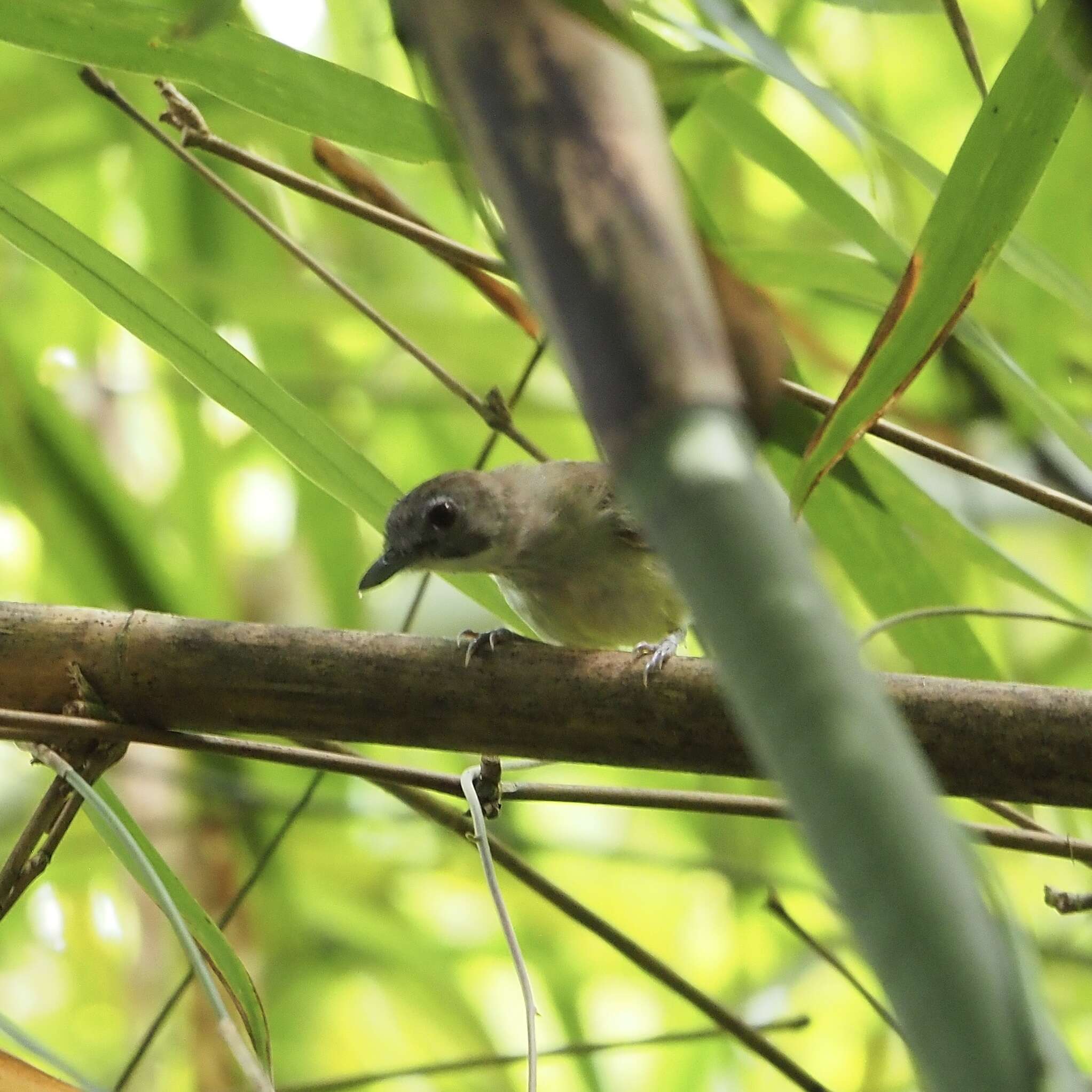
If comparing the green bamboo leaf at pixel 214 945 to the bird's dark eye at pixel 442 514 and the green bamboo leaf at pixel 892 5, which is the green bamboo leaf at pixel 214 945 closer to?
the green bamboo leaf at pixel 892 5

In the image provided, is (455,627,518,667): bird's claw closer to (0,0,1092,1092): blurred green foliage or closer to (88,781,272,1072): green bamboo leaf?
(88,781,272,1072): green bamboo leaf

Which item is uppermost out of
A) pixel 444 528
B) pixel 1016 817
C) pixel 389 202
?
pixel 444 528

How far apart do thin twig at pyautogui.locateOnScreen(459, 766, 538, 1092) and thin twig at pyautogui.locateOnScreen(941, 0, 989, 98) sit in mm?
834

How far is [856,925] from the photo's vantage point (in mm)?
421

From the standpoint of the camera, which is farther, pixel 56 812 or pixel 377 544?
pixel 377 544

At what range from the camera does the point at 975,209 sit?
115cm

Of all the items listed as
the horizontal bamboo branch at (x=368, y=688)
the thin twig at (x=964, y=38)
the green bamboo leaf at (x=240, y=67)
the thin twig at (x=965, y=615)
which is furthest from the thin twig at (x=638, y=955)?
the thin twig at (x=964, y=38)

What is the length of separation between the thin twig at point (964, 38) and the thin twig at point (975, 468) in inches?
13.7

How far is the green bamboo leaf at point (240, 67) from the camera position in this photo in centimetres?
127

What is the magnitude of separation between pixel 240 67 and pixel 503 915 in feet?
2.86

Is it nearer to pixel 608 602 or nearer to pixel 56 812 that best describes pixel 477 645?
pixel 56 812

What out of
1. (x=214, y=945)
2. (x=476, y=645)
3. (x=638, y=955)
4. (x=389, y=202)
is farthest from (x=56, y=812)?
(x=389, y=202)

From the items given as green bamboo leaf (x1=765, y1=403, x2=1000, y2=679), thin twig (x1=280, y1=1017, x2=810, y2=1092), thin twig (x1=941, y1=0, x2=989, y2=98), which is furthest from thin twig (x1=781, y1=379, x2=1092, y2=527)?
thin twig (x1=280, y1=1017, x2=810, y2=1092)

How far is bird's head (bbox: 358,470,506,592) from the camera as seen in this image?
255cm
